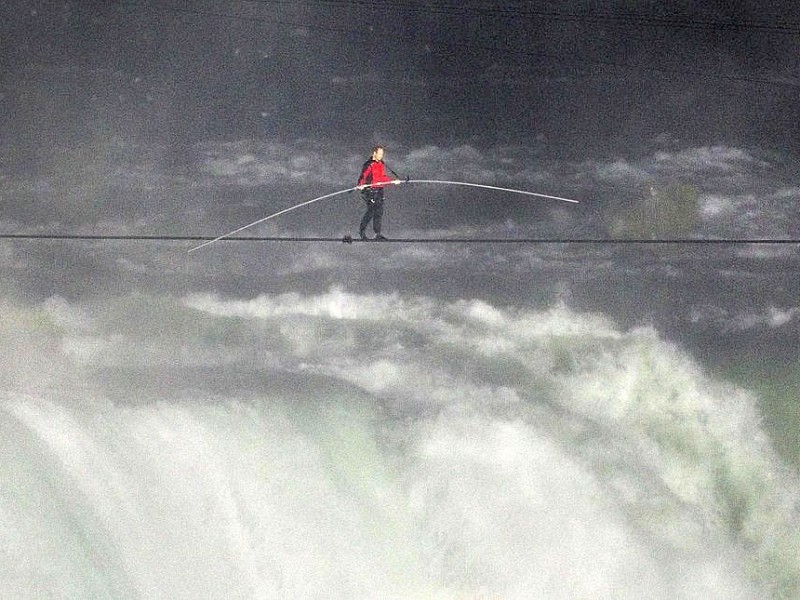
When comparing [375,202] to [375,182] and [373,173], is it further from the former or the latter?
[375,182]

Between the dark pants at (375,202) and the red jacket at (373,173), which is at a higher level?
the red jacket at (373,173)

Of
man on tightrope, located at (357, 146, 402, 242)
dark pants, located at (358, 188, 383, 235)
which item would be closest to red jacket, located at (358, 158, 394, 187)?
man on tightrope, located at (357, 146, 402, 242)

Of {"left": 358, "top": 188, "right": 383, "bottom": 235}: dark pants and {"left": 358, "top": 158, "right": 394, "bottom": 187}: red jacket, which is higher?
{"left": 358, "top": 158, "right": 394, "bottom": 187}: red jacket

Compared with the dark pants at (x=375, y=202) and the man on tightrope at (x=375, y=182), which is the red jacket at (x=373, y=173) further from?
the dark pants at (x=375, y=202)

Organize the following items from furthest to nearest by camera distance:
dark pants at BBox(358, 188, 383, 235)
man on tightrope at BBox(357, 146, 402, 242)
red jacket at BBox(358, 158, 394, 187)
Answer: dark pants at BBox(358, 188, 383, 235) → red jacket at BBox(358, 158, 394, 187) → man on tightrope at BBox(357, 146, 402, 242)

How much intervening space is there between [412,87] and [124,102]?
8.85 m

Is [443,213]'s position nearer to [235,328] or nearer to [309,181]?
[309,181]

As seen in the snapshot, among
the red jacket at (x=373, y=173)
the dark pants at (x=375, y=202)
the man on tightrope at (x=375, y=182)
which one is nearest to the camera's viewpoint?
the man on tightrope at (x=375, y=182)

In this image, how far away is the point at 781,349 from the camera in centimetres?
2819

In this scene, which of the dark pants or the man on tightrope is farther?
the dark pants

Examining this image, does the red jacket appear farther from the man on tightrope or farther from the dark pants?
the dark pants

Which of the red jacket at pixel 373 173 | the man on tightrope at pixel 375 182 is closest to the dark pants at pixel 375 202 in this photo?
the man on tightrope at pixel 375 182

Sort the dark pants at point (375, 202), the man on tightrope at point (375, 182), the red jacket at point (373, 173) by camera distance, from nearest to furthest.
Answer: the man on tightrope at point (375, 182) < the red jacket at point (373, 173) < the dark pants at point (375, 202)

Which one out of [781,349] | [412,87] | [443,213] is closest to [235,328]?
[443,213]
